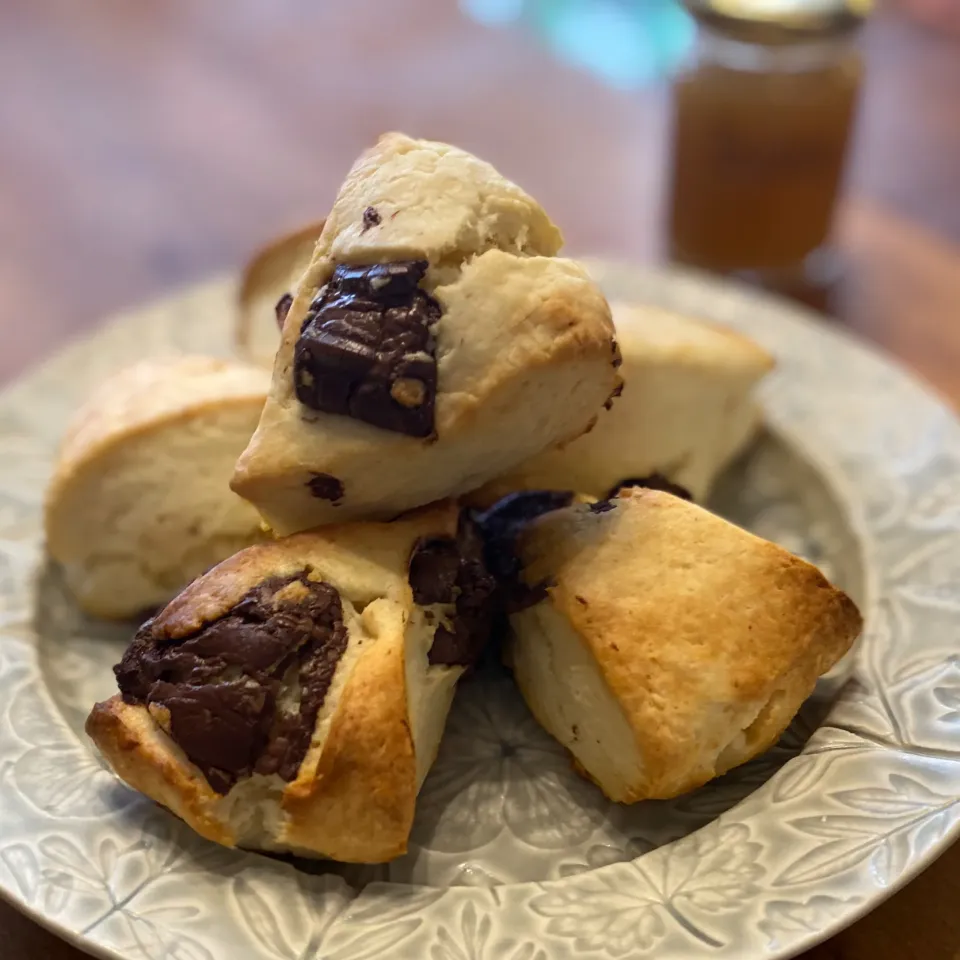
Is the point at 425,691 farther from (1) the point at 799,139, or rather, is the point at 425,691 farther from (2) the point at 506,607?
(1) the point at 799,139

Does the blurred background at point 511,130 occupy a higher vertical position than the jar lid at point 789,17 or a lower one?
lower

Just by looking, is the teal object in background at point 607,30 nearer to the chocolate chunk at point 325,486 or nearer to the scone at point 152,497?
the scone at point 152,497

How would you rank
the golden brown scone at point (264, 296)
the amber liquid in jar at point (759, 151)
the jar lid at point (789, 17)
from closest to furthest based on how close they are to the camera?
1. the golden brown scone at point (264, 296)
2. the jar lid at point (789, 17)
3. the amber liquid in jar at point (759, 151)

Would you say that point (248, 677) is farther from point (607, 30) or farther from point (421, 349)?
point (607, 30)

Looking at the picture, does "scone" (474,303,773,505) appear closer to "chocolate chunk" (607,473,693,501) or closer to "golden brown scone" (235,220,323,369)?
"chocolate chunk" (607,473,693,501)

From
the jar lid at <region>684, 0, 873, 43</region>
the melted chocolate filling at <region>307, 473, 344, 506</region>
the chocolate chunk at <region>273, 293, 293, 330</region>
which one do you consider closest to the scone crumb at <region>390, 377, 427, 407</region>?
the melted chocolate filling at <region>307, 473, 344, 506</region>

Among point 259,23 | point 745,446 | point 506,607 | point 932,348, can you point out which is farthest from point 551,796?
point 259,23

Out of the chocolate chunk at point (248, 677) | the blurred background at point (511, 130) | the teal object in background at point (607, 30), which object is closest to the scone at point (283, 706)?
the chocolate chunk at point (248, 677)
